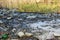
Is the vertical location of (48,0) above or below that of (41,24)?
above

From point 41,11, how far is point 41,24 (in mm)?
550

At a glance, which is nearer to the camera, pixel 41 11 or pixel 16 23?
pixel 16 23

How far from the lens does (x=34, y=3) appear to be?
3246 mm

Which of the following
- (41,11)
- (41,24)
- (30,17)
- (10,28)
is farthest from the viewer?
(41,11)

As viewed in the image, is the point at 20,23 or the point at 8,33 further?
the point at 20,23

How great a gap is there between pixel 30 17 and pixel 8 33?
2.35 ft

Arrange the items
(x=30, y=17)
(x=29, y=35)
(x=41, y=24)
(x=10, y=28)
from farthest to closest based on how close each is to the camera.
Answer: (x=30, y=17) < (x=41, y=24) < (x=10, y=28) < (x=29, y=35)

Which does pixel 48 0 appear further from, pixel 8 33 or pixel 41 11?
pixel 8 33

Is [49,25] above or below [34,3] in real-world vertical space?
below

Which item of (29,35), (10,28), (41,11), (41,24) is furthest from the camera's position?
(41,11)

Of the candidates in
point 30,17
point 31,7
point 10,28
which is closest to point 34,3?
point 31,7

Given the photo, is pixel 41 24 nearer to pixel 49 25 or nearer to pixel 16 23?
pixel 49 25

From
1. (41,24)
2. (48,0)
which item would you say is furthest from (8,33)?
(48,0)

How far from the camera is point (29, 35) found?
89.8 inches
